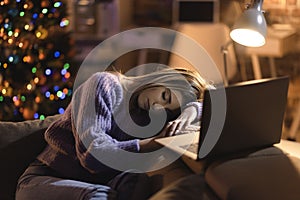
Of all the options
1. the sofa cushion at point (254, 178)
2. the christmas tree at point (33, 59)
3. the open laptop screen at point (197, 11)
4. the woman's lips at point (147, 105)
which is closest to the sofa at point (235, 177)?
the sofa cushion at point (254, 178)

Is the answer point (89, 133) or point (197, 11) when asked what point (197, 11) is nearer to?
point (197, 11)

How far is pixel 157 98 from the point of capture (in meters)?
1.80

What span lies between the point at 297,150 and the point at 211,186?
Result: 477mm

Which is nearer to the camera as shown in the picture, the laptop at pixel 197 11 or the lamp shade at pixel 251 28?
the lamp shade at pixel 251 28

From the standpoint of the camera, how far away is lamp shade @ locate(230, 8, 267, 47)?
172 centimetres

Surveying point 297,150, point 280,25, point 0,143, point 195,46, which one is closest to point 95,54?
point 195,46

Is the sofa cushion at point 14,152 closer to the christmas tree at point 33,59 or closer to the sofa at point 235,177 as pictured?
the sofa at point 235,177

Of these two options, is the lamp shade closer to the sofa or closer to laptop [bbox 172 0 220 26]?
the sofa

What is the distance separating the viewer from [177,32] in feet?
15.5

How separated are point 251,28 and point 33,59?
156 cm

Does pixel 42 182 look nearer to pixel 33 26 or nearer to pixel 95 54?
pixel 33 26

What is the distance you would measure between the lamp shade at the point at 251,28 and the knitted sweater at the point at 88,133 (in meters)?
0.44

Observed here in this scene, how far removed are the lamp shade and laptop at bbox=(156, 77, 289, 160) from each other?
27 cm

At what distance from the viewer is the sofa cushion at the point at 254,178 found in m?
1.30
